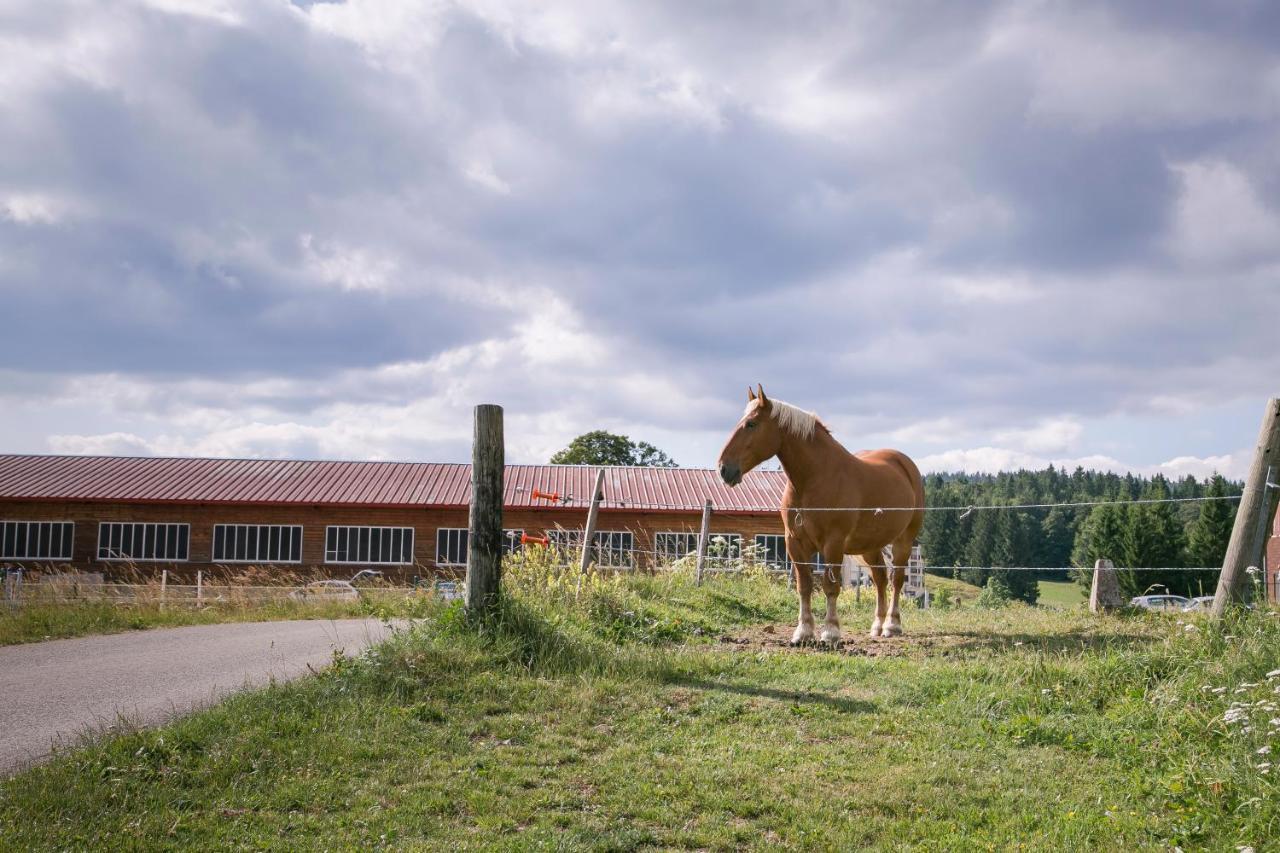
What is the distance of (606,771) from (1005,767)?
2366 mm

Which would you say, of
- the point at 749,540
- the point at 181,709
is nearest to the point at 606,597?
the point at 181,709

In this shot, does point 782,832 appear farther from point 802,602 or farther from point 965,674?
point 802,602

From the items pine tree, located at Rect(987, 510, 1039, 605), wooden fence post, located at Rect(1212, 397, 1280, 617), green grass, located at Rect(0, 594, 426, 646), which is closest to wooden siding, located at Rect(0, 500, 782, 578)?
green grass, located at Rect(0, 594, 426, 646)

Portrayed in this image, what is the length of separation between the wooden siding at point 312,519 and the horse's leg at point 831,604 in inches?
812

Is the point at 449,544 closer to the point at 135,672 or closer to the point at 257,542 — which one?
the point at 257,542

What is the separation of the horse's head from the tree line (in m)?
2.20

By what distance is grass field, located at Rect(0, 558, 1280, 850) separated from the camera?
4.36 meters

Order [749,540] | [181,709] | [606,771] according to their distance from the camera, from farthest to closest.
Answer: [749,540] < [181,709] < [606,771]

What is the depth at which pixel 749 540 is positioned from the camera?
2928 cm

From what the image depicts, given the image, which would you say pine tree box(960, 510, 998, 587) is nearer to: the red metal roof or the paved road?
the red metal roof

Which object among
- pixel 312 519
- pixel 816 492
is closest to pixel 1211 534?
pixel 312 519

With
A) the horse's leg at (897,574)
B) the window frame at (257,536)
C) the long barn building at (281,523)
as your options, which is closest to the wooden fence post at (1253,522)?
the horse's leg at (897,574)

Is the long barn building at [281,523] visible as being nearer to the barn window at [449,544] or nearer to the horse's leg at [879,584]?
the barn window at [449,544]

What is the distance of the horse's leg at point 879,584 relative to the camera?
32.1 feet
